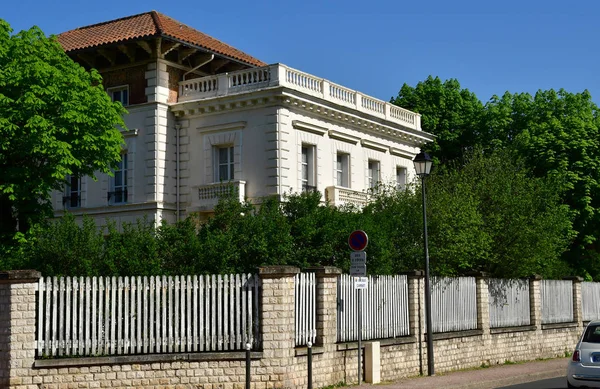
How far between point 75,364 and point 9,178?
11248 millimetres

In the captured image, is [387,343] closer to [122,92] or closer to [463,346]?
[463,346]

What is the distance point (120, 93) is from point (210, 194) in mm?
5913

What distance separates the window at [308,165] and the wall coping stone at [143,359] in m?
17.9

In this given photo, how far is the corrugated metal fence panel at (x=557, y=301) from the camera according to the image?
30141mm

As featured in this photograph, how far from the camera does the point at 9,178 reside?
26.6 meters

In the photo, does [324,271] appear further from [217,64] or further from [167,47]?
[217,64]

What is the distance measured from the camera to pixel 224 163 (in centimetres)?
3500

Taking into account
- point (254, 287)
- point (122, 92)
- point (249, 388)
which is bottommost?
point (249, 388)

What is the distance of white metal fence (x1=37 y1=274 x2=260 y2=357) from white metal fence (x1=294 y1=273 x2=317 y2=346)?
38.4 inches

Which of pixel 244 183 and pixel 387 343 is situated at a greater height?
pixel 244 183

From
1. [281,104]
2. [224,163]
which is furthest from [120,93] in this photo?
[281,104]

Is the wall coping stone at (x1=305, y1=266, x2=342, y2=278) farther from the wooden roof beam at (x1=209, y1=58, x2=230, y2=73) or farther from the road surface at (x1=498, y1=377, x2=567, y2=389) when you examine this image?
the wooden roof beam at (x1=209, y1=58, x2=230, y2=73)

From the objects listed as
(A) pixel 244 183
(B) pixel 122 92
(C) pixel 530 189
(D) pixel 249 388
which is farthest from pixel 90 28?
(D) pixel 249 388

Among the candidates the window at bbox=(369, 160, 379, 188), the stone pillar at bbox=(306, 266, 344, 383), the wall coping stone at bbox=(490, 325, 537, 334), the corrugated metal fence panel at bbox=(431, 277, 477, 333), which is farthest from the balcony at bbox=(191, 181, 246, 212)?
the stone pillar at bbox=(306, 266, 344, 383)
